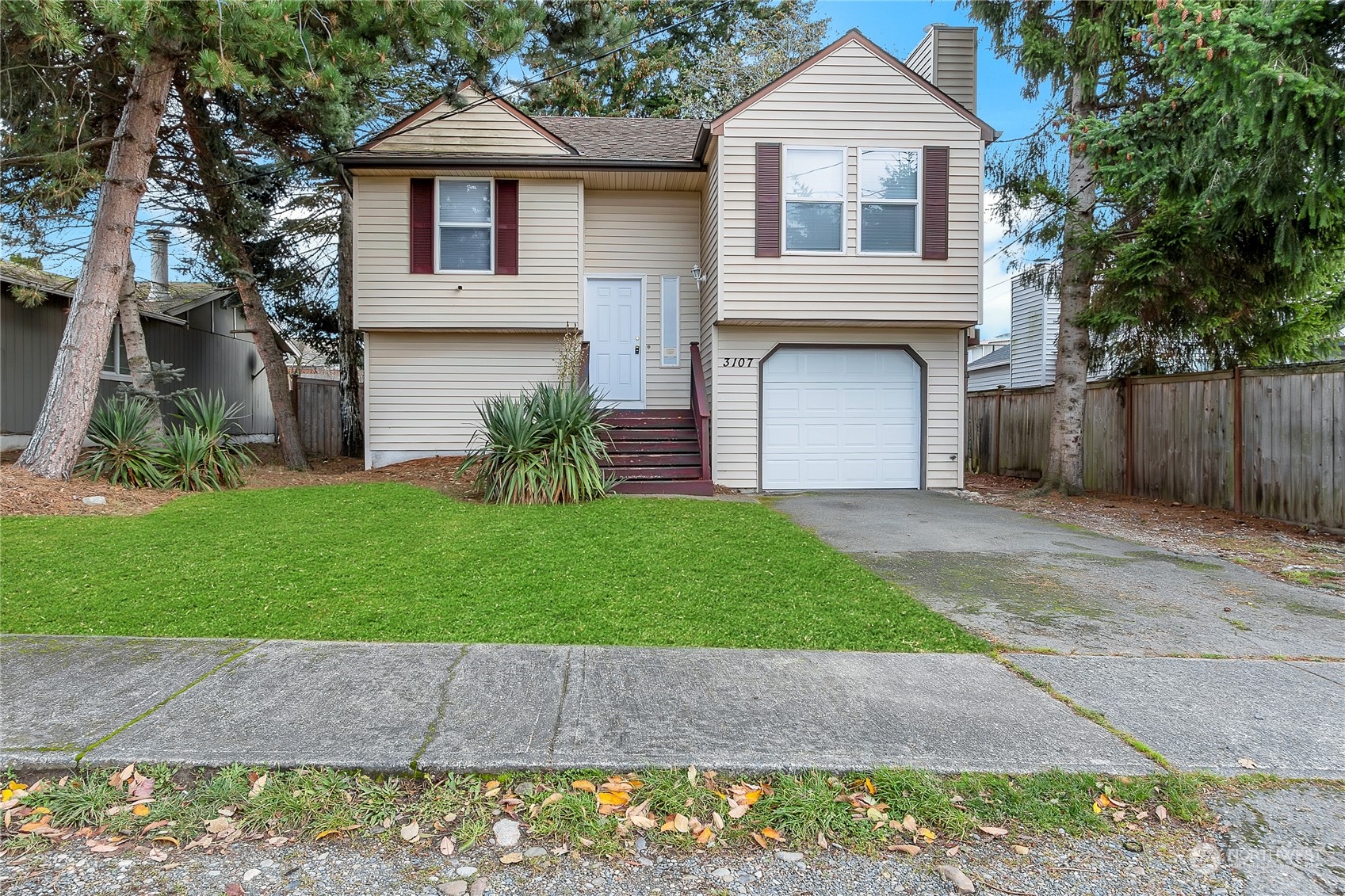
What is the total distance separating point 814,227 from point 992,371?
1689cm

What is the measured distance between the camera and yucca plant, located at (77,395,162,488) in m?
8.56

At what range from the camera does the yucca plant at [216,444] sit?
911cm

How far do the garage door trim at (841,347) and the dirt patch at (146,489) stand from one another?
4185mm

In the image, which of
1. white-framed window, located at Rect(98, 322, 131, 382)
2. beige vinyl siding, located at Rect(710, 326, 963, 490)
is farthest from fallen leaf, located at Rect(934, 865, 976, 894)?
white-framed window, located at Rect(98, 322, 131, 382)

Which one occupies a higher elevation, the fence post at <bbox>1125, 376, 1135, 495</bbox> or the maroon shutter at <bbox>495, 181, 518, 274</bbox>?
the maroon shutter at <bbox>495, 181, 518, 274</bbox>

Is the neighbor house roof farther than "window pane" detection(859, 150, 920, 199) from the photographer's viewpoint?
Yes

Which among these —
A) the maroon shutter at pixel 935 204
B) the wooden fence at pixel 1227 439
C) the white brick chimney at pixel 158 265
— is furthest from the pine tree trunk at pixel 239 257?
the wooden fence at pixel 1227 439

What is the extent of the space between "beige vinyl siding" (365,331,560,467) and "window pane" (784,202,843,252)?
414 cm

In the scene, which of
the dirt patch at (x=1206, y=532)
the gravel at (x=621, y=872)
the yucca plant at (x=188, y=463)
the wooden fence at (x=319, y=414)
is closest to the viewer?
the gravel at (x=621, y=872)

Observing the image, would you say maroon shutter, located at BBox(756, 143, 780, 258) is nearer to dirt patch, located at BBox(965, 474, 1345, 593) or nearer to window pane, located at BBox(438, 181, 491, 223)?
window pane, located at BBox(438, 181, 491, 223)

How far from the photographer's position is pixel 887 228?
32.5ft

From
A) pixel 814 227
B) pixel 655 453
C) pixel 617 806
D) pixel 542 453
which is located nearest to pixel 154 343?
pixel 542 453

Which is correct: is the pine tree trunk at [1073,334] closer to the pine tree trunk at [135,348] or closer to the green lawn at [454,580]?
the green lawn at [454,580]

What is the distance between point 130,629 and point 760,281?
26.4 feet
